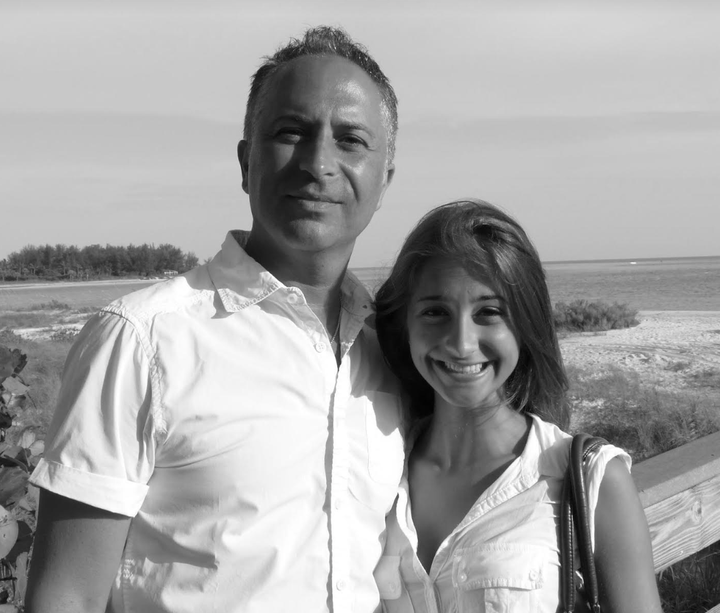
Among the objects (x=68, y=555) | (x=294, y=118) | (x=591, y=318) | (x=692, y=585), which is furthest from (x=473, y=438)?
(x=591, y=318)

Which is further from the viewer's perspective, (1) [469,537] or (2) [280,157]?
(2) [280,157]

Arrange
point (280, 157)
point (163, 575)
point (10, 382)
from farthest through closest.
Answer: point (10, 382), point (280, 157), point (163, 575)

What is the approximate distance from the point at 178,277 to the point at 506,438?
3.45ft

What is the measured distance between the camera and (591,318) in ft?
67.2

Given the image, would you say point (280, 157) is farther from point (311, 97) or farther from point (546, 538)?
point (546, 538)

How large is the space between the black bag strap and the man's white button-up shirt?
1.59 ft

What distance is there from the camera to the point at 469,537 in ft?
6.77

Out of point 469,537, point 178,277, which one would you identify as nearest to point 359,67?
point 178,277

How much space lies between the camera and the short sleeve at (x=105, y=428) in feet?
5.57

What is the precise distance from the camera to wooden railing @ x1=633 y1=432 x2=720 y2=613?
2.24 meters

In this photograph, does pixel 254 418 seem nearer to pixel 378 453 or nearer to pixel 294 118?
pixel 378 453

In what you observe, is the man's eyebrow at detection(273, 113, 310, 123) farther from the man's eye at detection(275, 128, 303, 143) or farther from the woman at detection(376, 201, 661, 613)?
the woman at detection(376, 201, 661, 613)

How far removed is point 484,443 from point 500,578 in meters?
0.46

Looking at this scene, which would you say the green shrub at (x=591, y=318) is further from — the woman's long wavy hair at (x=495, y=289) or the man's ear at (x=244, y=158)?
the man's ear at (x=244, y=158)
